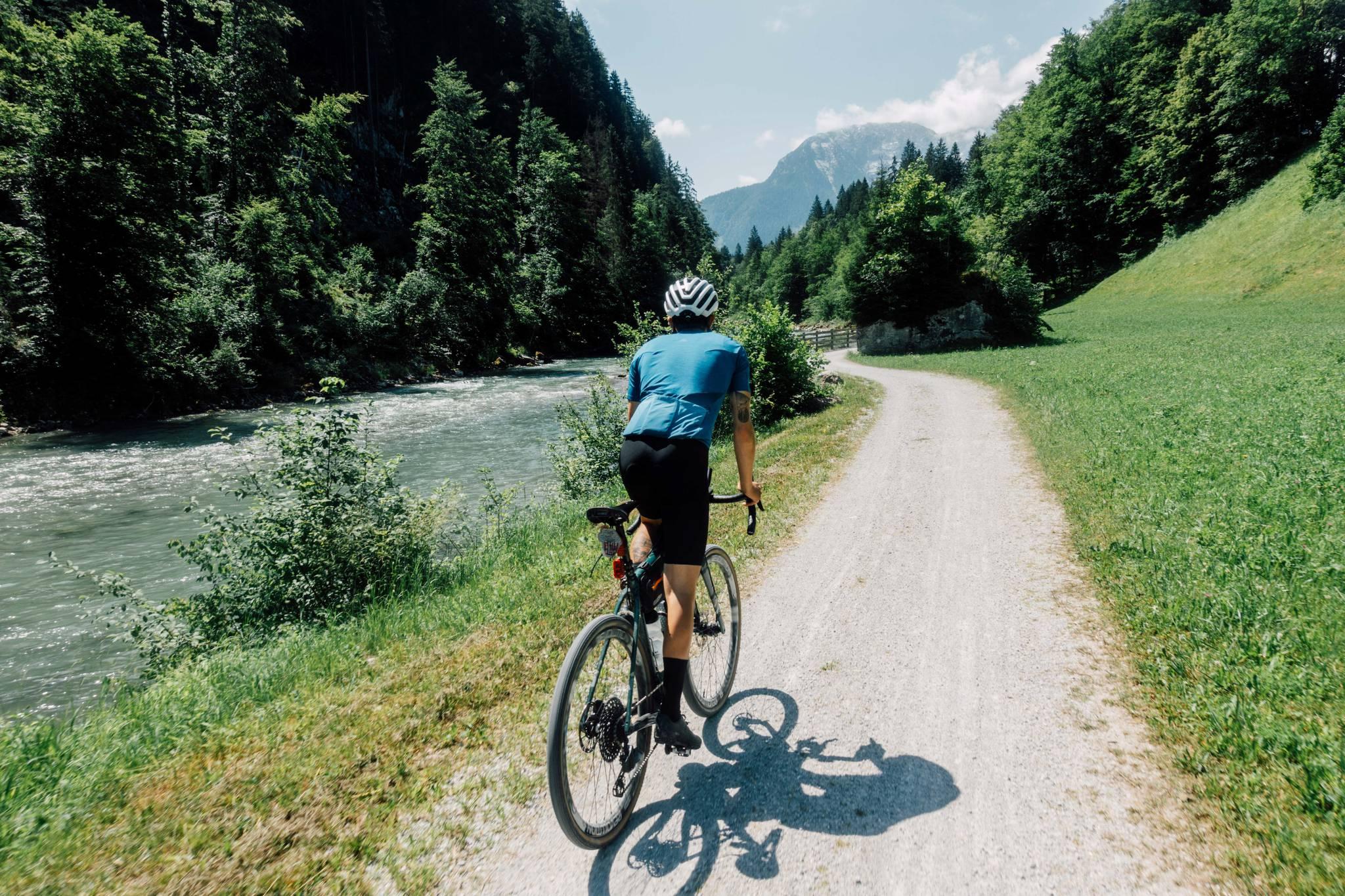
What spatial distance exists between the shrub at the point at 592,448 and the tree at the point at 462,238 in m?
25.7

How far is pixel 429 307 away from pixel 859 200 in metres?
97.8

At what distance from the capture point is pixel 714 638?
4059mm

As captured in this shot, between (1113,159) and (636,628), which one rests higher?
(1113,159)

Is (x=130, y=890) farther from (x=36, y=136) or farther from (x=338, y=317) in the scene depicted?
(x=338, y=317)

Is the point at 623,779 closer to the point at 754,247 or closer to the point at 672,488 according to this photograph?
the point at 672,488

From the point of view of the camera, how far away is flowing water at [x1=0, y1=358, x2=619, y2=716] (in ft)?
21.0

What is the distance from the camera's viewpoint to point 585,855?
2.89 metres

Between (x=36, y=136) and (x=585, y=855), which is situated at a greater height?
(x=36, y=136)

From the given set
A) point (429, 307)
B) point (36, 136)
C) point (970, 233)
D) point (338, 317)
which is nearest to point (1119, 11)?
point (970, 233)

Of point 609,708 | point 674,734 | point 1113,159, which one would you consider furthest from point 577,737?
point 1113,159

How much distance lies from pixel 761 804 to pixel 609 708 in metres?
1.01

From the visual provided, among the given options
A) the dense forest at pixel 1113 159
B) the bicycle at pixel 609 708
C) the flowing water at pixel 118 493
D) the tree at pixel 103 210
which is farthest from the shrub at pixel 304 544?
the dense forest at pixel 1113 159

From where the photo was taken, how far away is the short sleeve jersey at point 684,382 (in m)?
3.10

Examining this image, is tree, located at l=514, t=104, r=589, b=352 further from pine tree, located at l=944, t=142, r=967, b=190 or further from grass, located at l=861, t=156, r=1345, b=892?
pine tree, located at l=944, t=142, r=967, b=190
